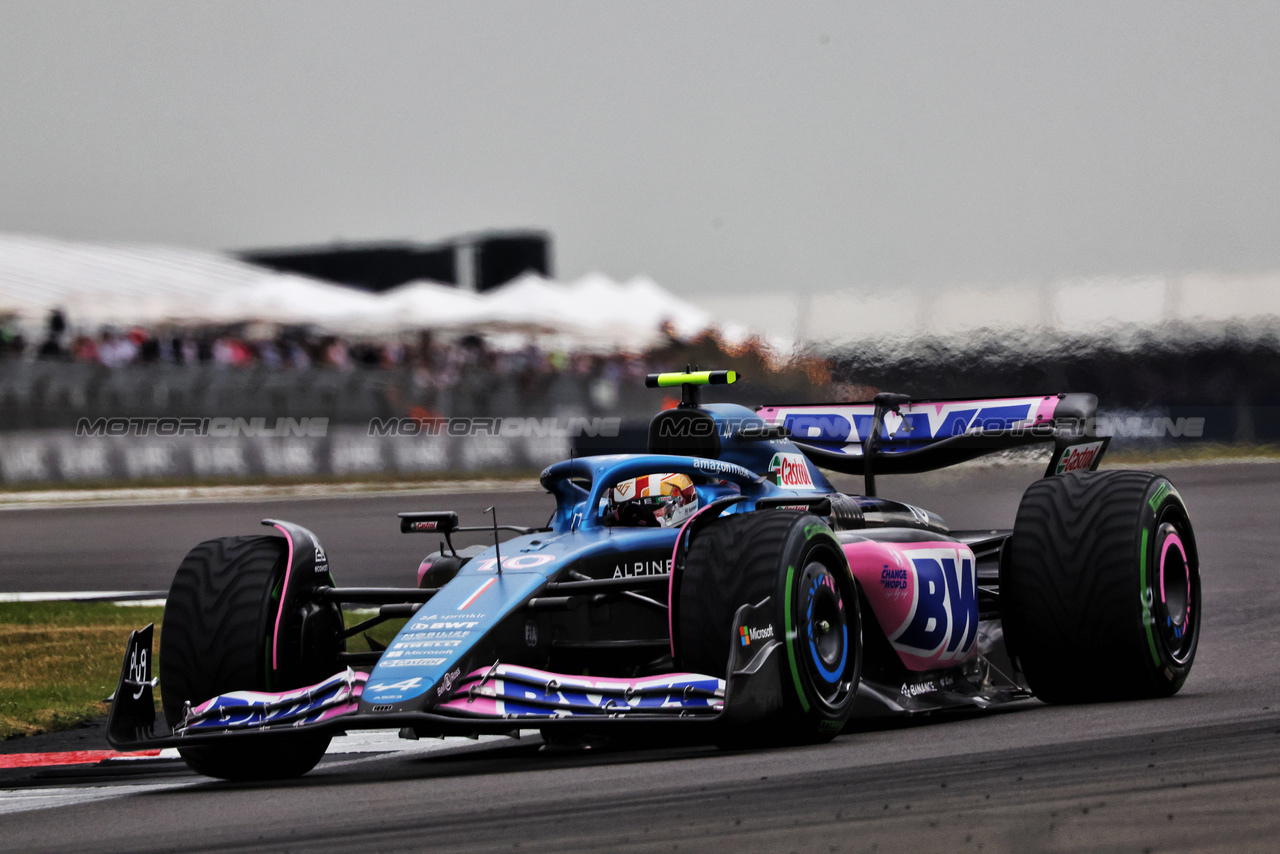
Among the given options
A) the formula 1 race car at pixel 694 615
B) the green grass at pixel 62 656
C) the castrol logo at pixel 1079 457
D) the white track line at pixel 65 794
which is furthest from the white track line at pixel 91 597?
the castrol logo at pixel 1079 457

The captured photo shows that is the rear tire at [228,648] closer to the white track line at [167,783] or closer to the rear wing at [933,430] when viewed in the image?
the white track line at [167,783]

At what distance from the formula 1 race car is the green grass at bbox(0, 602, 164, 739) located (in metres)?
2.45

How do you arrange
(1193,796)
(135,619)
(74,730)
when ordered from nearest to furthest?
1. (1193,796)
2. (74,730)
3. (135,619)

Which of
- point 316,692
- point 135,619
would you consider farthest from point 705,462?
point 135,619

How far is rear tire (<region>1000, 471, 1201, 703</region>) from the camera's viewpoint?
25.2ft

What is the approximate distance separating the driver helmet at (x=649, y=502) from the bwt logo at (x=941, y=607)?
1.01 m

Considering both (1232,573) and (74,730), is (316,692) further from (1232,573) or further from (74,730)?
(1232,573)

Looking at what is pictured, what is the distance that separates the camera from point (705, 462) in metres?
7.38

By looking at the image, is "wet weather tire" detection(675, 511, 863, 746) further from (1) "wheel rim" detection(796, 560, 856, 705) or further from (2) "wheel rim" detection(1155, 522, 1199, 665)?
(2) "wheel rim" detection(1155, 522, 1199, 665)

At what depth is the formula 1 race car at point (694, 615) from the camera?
6.12 m

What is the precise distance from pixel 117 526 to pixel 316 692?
50.1 ft

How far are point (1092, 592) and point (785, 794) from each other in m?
2.99

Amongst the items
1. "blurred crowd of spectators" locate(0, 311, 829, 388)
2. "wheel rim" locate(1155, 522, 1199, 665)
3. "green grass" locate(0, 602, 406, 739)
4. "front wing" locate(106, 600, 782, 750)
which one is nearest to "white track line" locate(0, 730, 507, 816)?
"front wing" locate(106, 600, 782, 750)

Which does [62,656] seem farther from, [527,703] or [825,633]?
[825,633]
